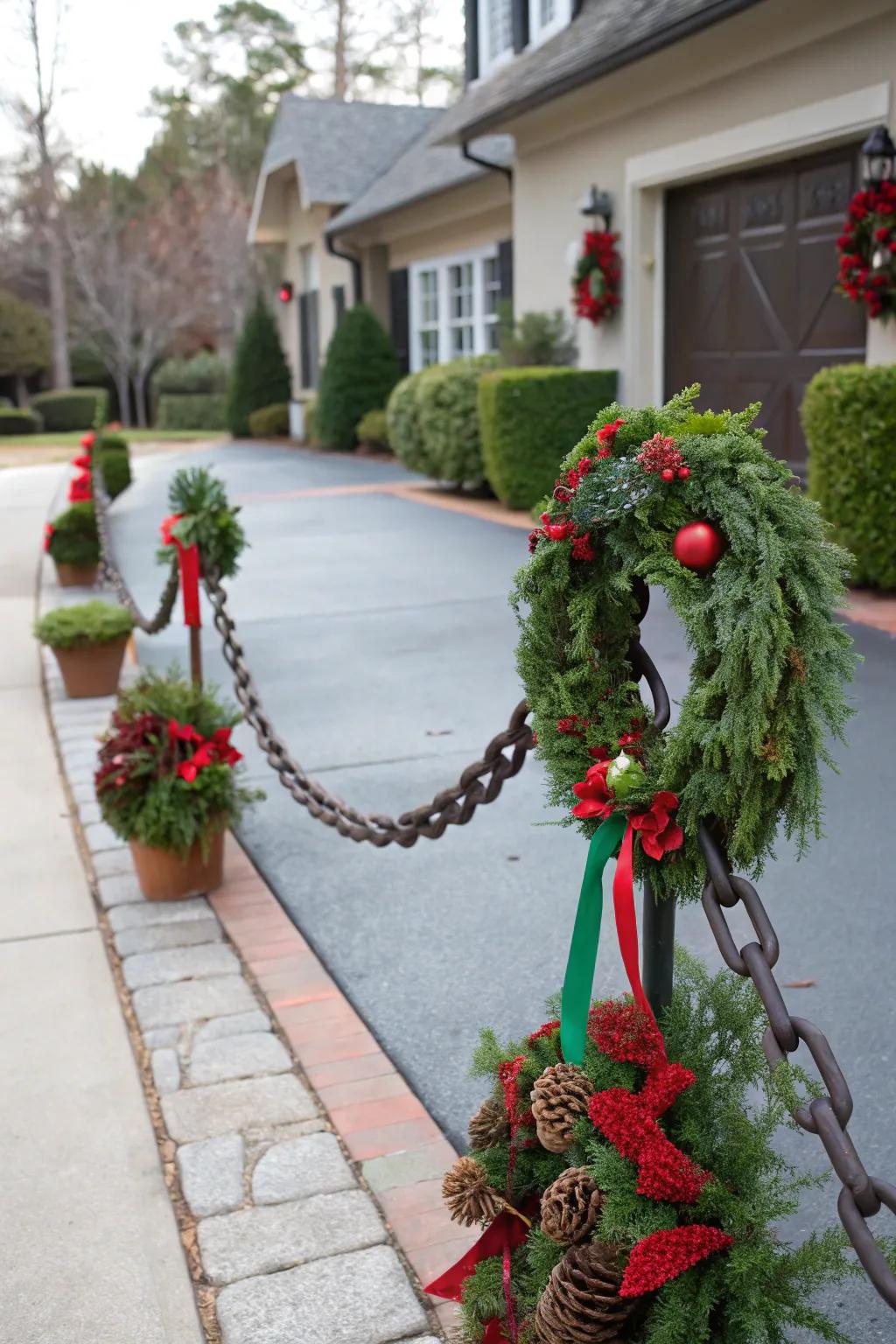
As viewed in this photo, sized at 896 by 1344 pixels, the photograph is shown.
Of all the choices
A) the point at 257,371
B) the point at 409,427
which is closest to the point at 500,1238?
the point at 409,427

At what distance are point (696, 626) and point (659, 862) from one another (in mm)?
386

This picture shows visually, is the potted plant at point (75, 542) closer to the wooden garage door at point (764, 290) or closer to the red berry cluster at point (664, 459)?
the wooden garage door at point (764, 290)

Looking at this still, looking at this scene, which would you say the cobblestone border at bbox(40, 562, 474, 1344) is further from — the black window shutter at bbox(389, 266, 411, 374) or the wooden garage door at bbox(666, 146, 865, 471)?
the black window shutter at bbox(389, 266, 411, 374)

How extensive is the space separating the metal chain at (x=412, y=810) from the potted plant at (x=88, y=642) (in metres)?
2.17

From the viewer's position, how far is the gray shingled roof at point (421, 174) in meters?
16.3

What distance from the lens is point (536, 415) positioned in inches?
477

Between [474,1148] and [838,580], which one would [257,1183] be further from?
[838,580]

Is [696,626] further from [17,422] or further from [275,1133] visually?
[17,422]

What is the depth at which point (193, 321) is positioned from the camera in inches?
1625

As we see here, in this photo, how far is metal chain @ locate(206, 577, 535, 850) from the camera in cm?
264

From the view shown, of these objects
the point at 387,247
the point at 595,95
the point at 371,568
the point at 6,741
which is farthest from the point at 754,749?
the point at 387,247

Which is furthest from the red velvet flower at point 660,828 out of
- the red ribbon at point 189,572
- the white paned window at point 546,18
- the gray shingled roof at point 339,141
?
the gray shingled roof at point 339,141

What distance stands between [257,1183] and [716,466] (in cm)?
189

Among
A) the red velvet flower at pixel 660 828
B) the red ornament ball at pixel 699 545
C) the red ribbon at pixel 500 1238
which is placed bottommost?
the red ribbon at pixel 500 1238
